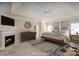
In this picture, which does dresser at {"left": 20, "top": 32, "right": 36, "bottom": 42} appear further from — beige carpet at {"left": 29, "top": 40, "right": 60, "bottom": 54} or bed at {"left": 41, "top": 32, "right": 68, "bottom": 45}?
bed at {"left": 41, "top": 32, "right": 68, "bottom": 45}

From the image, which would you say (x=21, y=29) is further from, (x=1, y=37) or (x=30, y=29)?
(x=1, y=37)

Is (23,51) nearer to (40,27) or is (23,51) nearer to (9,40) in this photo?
(9,40)

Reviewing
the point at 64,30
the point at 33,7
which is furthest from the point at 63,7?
the point at 33,7

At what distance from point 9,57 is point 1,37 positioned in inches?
17.6

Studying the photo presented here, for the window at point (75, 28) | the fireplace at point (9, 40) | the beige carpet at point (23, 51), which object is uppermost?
the window at point (75, 28)

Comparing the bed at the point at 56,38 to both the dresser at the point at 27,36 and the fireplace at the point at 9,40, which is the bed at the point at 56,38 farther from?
the fireplace at the point at 9,40

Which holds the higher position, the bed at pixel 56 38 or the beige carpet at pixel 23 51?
the bed at pixel 56 38

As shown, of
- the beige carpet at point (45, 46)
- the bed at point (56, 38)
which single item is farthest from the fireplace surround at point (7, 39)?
the bed at point (56, 38)

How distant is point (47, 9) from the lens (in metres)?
1.90

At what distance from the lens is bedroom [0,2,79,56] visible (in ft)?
6.16

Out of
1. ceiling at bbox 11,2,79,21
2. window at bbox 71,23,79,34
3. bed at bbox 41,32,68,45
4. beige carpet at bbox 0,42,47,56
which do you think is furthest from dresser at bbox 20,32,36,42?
window at bbox 71,23,79,34

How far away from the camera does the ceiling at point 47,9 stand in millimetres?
1884

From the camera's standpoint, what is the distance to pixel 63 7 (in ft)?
6.24

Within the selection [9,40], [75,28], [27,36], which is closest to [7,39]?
[9,40]
